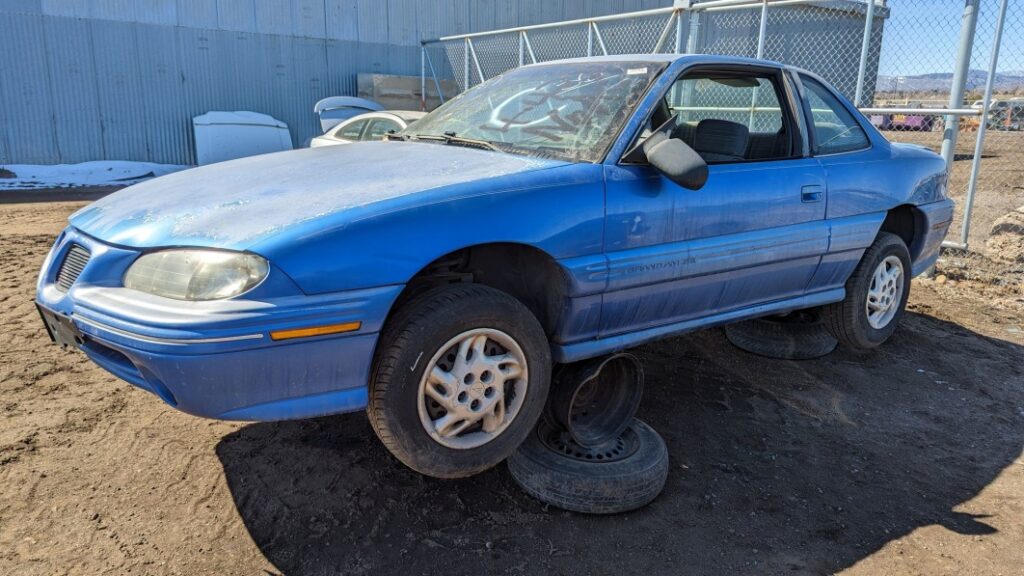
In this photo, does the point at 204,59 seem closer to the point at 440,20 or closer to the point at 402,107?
the point at 402,107

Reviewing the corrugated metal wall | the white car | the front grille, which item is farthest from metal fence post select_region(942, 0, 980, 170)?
the corrugated metal wall

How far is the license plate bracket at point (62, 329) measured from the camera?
2650mm

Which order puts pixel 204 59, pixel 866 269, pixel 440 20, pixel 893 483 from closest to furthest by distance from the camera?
pixel 893 483 < pixel 866 269 < pixel 204 59 < pixel 440 20

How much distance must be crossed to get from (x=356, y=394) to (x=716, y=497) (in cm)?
155

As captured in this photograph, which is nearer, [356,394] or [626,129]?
[356,394]

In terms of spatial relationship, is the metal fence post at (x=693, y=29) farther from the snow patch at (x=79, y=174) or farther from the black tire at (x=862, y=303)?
the snow patch at (x=79, y=174)

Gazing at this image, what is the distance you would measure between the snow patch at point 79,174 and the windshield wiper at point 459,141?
12.1 meters

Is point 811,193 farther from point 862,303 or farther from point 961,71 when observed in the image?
point 961,71

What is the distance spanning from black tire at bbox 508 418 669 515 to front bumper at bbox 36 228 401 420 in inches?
32.1

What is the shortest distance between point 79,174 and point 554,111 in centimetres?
1332

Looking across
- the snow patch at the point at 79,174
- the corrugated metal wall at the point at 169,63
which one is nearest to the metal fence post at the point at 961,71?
the corrugated metal wall at the point at 169,63

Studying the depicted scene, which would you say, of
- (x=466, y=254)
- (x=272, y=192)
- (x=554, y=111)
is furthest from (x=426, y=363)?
(x=554, y=111)

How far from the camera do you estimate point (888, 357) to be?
480 cm

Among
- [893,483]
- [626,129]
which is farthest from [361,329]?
[893,483]
